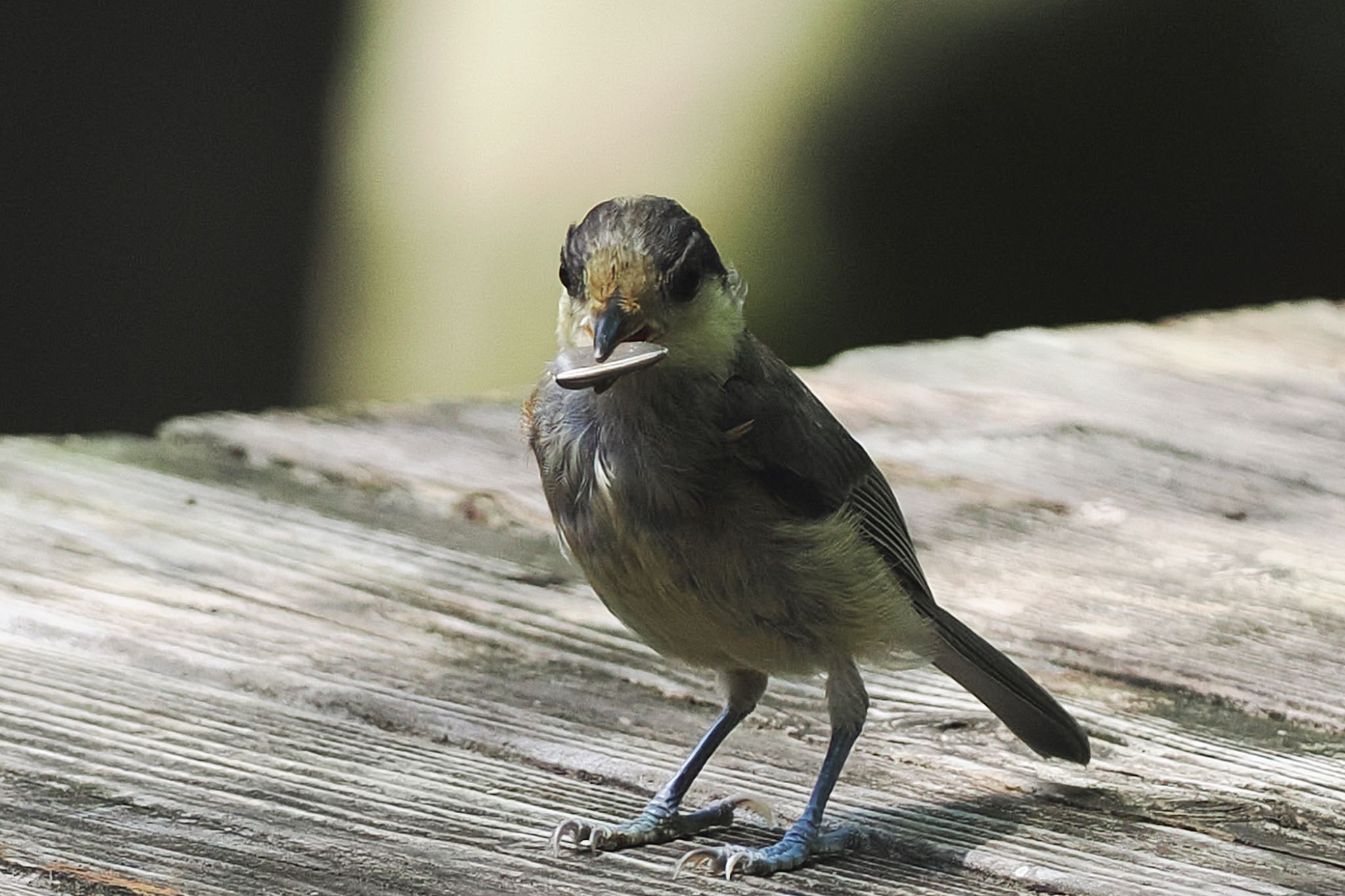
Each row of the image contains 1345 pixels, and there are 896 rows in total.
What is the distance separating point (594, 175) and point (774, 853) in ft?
23.2

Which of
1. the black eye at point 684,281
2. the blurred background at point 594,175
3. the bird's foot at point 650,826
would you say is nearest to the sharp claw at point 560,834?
the bird's foot at point 650,826

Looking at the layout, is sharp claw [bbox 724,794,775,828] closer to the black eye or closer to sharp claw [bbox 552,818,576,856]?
sharp claw [bbox 552,818,576,856]

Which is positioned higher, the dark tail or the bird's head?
the bird's head

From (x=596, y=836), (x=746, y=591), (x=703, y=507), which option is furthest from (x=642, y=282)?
(x=596, y=836)

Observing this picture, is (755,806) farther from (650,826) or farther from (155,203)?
(155,203)

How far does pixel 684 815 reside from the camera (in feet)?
8.09

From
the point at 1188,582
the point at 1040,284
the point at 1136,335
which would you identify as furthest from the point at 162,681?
the point at 1040,284

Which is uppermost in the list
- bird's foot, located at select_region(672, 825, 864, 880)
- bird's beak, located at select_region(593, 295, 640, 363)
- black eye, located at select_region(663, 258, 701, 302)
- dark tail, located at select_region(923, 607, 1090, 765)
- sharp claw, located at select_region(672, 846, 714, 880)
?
black eye, located at select_region(663, 258, 701, 302)

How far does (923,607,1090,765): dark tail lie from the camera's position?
2.64 metres

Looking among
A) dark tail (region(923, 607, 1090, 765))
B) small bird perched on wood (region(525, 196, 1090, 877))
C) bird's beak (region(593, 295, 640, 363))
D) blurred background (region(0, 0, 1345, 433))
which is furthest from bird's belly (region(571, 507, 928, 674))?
blurred background (region(0, 0, 1345, 433))

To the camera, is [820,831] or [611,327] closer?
[611,327]

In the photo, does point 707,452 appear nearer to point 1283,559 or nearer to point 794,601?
point 794,601

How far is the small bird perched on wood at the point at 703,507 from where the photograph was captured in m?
2.38

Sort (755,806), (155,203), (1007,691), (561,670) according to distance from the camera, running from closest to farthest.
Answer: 1. (755,806)
2. (1007,691)
3. (561,670)
4. (155,203)
